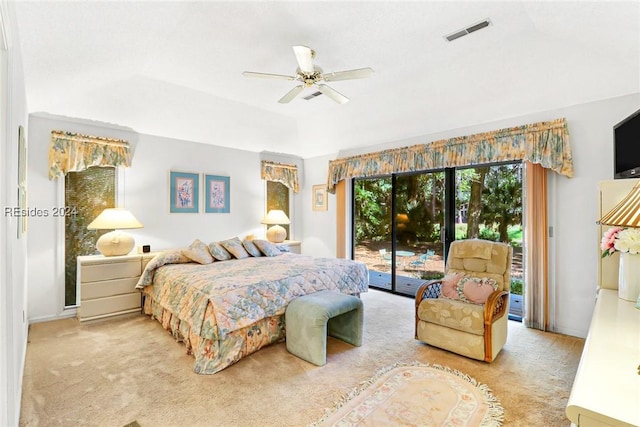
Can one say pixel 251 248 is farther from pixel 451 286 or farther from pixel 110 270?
pixel 451 286

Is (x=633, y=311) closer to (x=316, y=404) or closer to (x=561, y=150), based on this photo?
(x=316, y=404)

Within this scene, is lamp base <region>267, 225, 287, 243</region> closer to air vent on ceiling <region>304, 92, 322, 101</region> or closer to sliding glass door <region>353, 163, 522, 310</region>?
sliding glass door <region>353, 163, 522, 310</region>

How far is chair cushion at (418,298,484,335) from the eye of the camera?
2.82m

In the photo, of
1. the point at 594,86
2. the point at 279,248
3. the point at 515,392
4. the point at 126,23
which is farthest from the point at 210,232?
the point at 594,86

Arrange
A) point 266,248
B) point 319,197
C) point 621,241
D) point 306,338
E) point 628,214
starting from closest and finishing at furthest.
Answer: point 628,214
point 621,241
point 306,338
point 266,248
point 319,197

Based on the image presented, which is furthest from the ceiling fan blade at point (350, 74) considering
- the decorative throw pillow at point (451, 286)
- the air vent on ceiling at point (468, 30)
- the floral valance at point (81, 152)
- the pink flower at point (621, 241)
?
the floral valance at point (81, 152)

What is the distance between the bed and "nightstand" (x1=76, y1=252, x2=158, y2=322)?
22 cm

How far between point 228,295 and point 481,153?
3491 millimetres

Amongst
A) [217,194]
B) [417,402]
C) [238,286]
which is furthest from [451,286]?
[217,194]

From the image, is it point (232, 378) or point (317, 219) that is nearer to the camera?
point (232, 378)

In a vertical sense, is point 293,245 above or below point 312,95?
below

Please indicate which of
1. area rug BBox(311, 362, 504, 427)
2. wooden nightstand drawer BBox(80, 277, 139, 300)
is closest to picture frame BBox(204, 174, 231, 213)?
wooden nightstand drawer BBox(80, 277, 139, 300)

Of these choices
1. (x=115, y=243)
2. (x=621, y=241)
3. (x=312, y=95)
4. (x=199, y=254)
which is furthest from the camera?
(x=312, y=95)

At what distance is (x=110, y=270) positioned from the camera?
12.7ft
